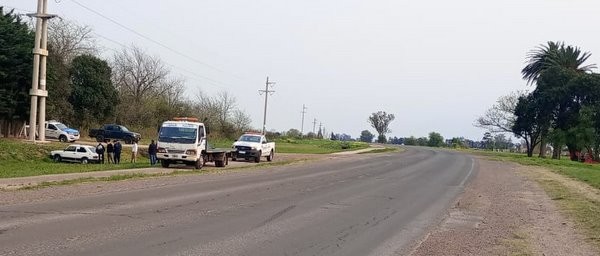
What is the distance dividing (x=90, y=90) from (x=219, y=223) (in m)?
52.8

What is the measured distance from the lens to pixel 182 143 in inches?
1191

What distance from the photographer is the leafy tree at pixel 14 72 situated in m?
46.4

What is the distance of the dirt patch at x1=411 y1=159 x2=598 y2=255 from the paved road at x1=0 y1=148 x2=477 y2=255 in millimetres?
529

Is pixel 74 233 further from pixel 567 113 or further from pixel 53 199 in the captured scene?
pixel 567 113

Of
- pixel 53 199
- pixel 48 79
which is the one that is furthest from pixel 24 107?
pixel 53 199

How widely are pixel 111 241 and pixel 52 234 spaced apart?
→ 1053 mm

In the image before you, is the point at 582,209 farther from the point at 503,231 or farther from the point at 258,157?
the point at 258,157

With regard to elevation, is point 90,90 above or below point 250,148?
above

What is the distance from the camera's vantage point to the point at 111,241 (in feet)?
29.6

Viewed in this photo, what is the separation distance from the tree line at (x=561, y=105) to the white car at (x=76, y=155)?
54290 mm

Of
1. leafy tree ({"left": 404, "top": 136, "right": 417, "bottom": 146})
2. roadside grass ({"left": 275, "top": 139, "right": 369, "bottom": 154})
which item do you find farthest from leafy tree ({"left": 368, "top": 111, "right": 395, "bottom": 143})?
roadside grass ({"left": 275, "top": 139, "right": 369, "bottom": 154})

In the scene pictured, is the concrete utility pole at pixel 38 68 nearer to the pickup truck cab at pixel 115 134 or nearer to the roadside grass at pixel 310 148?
the pickup truck cab at pixel 115 134

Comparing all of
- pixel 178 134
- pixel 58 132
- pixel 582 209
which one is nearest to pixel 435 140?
pixel 58 132

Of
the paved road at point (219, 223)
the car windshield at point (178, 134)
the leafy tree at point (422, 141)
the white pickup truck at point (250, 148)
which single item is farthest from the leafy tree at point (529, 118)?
the leafy tree at point (422, 141)
